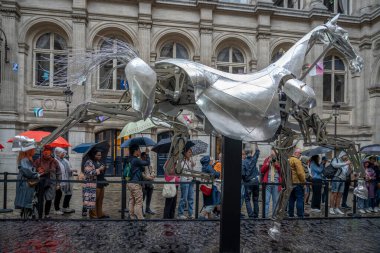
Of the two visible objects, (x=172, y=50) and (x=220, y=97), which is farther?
(x=172, y=50)

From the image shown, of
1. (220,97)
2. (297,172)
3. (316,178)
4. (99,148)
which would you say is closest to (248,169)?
(297,172)

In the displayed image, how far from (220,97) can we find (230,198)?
5.71ft

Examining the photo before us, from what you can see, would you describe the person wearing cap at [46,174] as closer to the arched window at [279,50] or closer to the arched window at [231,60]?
the arched window at [231,60]

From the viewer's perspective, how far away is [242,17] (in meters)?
21.0

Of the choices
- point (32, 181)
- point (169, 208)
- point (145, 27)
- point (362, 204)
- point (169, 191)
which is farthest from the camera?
point (145, 27)

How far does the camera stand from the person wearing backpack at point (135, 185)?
7.64 metres

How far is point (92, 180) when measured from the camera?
762 cm

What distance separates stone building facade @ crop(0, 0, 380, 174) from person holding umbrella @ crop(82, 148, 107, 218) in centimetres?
915

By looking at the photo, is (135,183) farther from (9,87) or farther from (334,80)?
(334,80)

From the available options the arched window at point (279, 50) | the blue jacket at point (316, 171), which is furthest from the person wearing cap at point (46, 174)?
the arched window at point (279, 50)

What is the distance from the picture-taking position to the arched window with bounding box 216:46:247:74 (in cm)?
2172

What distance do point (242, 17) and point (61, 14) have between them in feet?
35.4

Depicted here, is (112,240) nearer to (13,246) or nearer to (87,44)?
(13,246)

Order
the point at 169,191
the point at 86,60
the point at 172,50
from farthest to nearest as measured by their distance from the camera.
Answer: the point at 172,50
the point at 169,191
the point at 86,60
